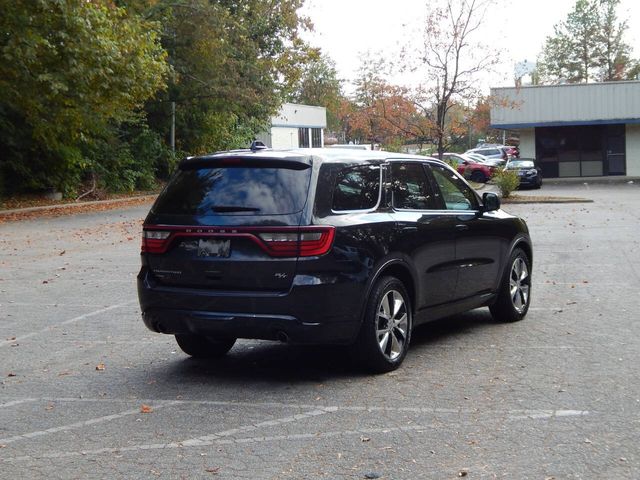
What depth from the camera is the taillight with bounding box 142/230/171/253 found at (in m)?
6.97

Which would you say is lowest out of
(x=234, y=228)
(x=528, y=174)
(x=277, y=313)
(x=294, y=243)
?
(x=277, y=313)

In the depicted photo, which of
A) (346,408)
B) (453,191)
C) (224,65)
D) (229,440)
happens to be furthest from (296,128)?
(229,440)

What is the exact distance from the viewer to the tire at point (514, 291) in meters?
9.13

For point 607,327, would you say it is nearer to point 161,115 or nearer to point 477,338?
point 477,338

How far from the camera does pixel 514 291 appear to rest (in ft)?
30.6

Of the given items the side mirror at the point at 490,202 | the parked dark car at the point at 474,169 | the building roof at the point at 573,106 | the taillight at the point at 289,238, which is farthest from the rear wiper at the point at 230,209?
the building roof at the point at 573,106

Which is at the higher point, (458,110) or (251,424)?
(458,110)

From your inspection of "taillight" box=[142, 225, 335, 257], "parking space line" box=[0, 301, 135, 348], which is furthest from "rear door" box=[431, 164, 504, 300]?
"parking space line" box=[0, 301, 135, 348]

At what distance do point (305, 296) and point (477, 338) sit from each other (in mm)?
2619

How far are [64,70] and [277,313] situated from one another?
21.5m

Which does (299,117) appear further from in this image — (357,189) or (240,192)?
(240,192)

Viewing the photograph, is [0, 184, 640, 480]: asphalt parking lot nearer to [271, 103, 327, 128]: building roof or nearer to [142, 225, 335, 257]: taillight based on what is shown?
[142, 225, 335, 257]: taillight

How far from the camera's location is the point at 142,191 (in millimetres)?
40156

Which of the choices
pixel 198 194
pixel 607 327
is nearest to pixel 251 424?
pixel 198 194
